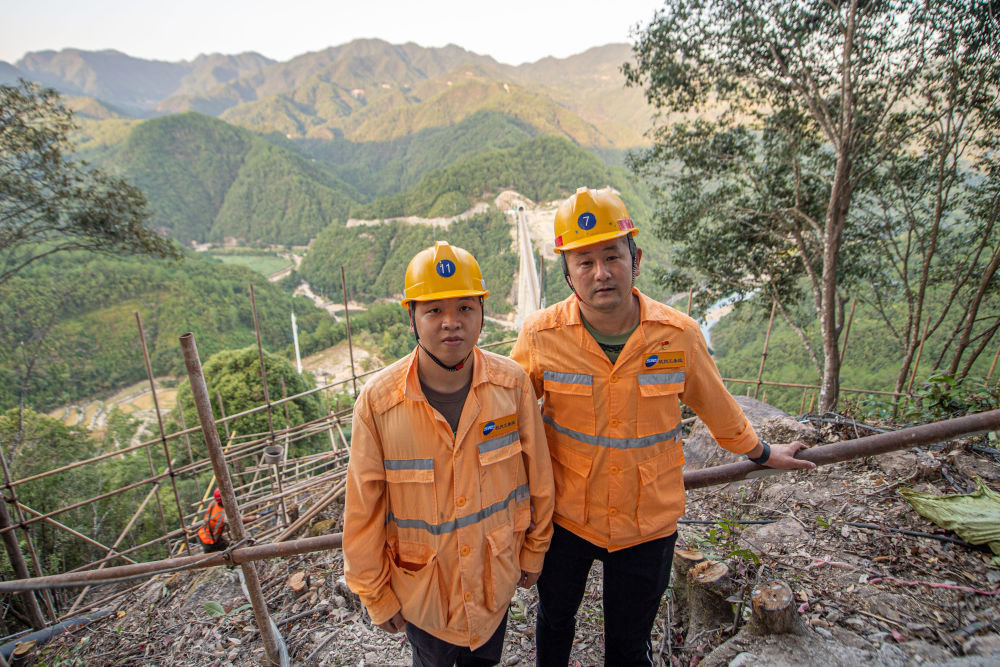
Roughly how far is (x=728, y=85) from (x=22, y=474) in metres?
16.6

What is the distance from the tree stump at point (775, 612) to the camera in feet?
5.32

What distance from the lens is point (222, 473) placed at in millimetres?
1996

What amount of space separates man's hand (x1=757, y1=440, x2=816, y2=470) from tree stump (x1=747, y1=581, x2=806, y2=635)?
1.42 feet

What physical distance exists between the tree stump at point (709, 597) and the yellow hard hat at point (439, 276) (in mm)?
1625

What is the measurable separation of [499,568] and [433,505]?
31 centimetres

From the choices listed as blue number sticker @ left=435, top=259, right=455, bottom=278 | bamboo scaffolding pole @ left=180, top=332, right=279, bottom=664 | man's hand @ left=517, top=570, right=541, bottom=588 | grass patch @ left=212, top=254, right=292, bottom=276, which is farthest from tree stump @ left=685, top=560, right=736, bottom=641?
grass patch @ left=212, top=254, right=292, bottom=276

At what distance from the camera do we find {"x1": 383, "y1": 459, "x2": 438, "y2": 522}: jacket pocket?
56.5 inches

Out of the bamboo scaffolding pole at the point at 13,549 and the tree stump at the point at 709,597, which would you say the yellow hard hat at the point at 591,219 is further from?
the bamboo scaffolding pole at the point at 13,549

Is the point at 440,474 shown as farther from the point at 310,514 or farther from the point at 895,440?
the point at 310,514

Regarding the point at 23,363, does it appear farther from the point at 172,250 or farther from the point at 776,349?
the point at 776,349

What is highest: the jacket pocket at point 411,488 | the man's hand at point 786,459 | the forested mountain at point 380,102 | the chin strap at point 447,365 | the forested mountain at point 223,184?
the forested mountain at point 380,102

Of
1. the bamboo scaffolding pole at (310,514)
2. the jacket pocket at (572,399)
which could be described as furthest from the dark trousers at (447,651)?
the bamboo scaffolding pole at (310,514)

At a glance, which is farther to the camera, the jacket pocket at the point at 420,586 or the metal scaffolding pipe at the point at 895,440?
the metal scaffolding pipe at the point at 895,440

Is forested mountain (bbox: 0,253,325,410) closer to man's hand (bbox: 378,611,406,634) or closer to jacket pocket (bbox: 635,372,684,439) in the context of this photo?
man's hand (bbox: 378,611,406,634)
